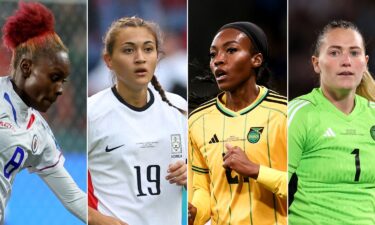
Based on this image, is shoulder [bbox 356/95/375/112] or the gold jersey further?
shoulder [bbox 356/95/375/112]

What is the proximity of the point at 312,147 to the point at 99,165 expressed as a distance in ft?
4.39

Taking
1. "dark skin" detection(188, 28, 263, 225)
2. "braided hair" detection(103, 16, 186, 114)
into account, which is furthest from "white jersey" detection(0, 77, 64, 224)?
"dark skin" detection(188, 28, 263, 225)

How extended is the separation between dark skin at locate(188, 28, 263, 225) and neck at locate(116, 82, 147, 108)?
18.4 inches

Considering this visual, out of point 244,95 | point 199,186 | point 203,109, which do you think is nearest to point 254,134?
point 244,95

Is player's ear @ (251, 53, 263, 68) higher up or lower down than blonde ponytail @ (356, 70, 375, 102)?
higher up

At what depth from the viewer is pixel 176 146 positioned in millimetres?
4449

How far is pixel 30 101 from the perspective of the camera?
429cm

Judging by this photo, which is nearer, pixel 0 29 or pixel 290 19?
pixel 0 29

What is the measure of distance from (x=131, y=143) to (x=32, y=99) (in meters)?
0.65

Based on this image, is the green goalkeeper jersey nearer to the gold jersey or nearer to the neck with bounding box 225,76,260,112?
the gold jersey

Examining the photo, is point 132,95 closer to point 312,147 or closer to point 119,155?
point 119,155

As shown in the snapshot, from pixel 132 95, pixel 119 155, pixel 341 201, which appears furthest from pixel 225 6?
pixel 341 201

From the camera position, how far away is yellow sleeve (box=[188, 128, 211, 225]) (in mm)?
4469

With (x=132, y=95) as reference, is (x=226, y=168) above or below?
below
